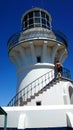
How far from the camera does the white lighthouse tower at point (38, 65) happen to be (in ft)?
46.3

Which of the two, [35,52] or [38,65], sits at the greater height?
[35,52]

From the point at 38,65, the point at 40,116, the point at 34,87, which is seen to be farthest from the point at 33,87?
the point at 40,116

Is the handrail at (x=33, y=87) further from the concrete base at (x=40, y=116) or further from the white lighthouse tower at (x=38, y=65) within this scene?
the concrete base at (x=40, y=116)

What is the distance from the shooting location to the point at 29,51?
18.4 meters

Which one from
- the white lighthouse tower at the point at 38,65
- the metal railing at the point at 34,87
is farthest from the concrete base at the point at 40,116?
the metal railing at the point at 34,87

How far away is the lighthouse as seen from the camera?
1670cm

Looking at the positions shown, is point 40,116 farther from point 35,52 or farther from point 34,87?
point 35,52

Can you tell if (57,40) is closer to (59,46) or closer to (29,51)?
(59,46)

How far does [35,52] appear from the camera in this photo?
18.1 metres

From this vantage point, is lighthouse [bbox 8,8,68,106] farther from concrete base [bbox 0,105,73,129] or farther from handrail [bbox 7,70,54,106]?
concrete base [bbox 0,105,73,129]

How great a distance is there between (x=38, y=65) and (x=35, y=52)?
1.58 metres

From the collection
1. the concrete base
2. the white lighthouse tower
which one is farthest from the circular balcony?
the concrete base

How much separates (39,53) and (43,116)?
29.6ft

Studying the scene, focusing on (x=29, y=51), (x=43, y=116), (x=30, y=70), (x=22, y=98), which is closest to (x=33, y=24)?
(x=29, y=51)
